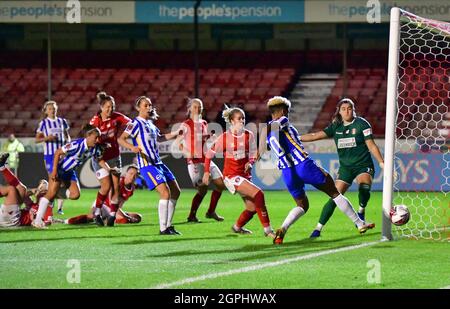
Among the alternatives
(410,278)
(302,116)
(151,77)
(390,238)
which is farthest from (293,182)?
(151,77)

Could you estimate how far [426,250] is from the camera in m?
9.23

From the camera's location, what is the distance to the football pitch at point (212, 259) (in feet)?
23.4

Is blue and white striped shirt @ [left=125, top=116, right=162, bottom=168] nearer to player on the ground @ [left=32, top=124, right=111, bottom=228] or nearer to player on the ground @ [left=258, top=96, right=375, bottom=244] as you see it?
player on the ground @ [left=32, top=124, right=111, bottom=228]

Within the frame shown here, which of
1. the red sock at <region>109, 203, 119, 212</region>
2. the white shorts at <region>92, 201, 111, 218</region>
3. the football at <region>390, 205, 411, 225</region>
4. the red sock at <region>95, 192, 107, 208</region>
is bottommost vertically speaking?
the white shorts at <region>92, 201, 111, 218</region>

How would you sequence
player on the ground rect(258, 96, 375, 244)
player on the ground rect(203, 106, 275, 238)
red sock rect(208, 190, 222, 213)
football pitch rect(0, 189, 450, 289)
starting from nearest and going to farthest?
football pitch rect(0, 189, 450, 289) < player on the ground rect(258, 96, 375, 244) < player on the ground rect(203, 106, 275, 238) < red sock rect(208, 190, 222, 213)

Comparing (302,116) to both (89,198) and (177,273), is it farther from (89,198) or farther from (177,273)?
(177,273)

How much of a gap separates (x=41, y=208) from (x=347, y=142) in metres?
3.89

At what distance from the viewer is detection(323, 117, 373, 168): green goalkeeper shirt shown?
37.6 ft

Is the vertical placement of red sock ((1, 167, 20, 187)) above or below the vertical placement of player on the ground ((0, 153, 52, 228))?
above

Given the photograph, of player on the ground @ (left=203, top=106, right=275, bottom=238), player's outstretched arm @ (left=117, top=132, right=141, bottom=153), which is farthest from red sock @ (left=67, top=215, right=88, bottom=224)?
player on the ground @ (left=203, top=106, right=275, bottom=238)

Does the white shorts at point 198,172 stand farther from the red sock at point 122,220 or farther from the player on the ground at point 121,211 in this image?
the red sock at point 122,220

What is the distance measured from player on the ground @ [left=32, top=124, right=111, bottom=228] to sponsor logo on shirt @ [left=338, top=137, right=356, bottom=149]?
308 cm

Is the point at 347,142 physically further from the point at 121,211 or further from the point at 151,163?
the point at 121,211

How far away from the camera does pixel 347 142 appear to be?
11.5m
